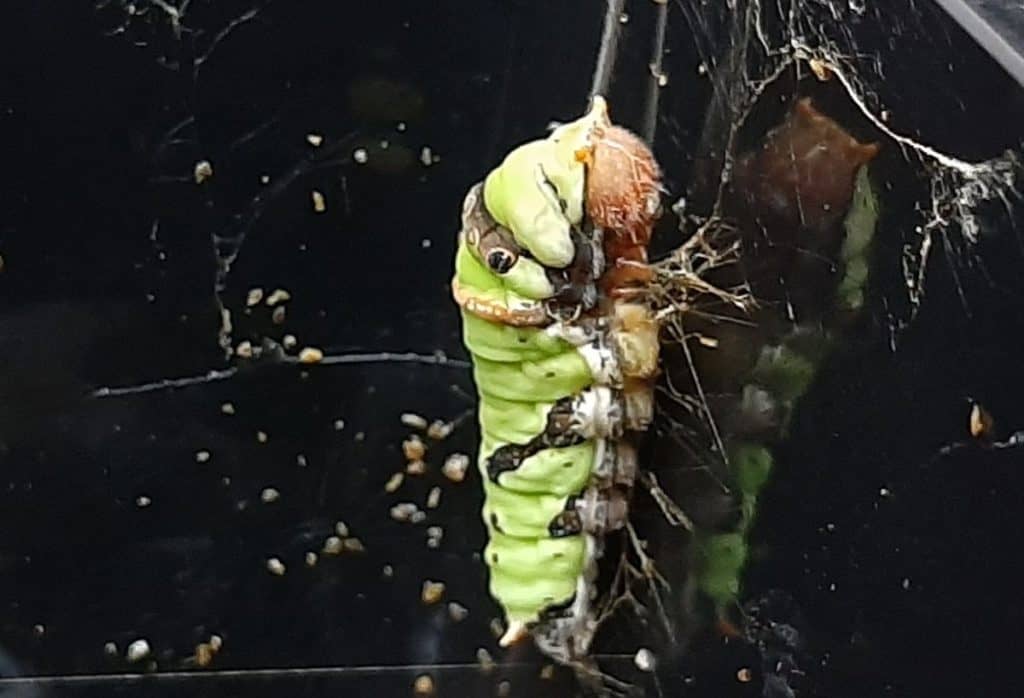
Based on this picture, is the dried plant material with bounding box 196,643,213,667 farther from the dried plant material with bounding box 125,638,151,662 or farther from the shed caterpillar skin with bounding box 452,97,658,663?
the shed caterpillar skin with bounding box 452,97,658,663

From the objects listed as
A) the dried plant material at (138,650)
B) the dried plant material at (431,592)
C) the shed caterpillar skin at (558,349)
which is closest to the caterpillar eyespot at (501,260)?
the shed caterpillar skin at (558,349)

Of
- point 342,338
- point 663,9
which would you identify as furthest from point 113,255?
point 663,9

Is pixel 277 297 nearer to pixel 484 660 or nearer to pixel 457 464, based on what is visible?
pixel 457 464

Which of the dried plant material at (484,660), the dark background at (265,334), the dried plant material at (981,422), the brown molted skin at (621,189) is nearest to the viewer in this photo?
the dried plant material at (981,422)

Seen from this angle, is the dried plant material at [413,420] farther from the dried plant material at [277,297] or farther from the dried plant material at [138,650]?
the dried plant material at [138,650]

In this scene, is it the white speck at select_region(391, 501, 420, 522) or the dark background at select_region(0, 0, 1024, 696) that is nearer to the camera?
the dark background at select_region(0, 0, 1024, 696)

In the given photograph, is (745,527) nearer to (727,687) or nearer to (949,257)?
(727,687)

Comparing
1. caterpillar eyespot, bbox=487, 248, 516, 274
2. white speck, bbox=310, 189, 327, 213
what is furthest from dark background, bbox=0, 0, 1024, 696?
caterpillar eyespot, bbox=487, 248, 516, 274
